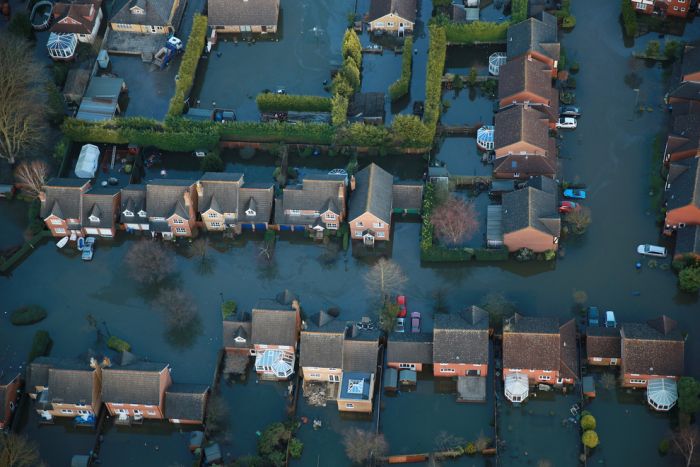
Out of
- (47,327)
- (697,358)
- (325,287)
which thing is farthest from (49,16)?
(697,358)

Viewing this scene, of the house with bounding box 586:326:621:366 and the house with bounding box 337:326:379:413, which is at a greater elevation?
the house with bounding box 586:326:621:366

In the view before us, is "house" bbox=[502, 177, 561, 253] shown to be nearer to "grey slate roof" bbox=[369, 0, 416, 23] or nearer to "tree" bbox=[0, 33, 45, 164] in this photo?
"grey slate roof" bbox=[369, 0, 416, 23]

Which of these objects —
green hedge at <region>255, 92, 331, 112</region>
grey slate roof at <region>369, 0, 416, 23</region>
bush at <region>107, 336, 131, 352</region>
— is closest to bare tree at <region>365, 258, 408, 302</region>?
green hedge at <region>255, 92, 331, 112</region>

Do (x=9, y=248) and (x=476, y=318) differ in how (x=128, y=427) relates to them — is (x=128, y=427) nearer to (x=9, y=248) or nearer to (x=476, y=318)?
(x=9, y=248)

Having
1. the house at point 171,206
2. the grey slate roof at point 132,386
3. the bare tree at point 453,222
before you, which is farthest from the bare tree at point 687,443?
the house at point 171,206

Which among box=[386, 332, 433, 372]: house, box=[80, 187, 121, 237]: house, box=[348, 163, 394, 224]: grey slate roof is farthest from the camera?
box=[80, 187, 121, 237]: house

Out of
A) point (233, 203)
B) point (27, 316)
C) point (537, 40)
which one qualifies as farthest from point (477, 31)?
point (27, 316)

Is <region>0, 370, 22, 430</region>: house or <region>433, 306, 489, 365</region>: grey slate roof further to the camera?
<region>0, 370, 22, 430</region>: house
